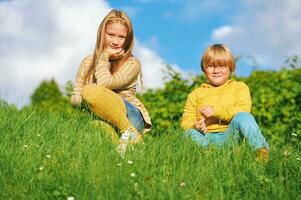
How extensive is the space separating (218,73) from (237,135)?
2.66 ft

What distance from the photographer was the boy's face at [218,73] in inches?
241

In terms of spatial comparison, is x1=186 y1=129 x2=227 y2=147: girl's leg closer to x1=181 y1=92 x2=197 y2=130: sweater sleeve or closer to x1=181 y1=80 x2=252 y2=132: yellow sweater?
x1=181 y1=80 x2=252 y2=132: yellow sweater

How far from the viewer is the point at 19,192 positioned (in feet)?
14.5

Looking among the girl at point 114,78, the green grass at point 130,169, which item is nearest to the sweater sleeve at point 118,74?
the girl at point 114,78

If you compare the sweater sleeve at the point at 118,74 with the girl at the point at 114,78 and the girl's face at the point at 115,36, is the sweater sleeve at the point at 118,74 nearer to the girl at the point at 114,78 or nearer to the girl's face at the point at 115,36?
the girl at the point at 114,78

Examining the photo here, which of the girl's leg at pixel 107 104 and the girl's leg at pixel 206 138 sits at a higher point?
the girl's leg at pixel 107 104

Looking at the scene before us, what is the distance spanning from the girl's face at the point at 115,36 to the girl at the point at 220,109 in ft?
2.72

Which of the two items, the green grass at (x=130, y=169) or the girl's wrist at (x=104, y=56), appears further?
the girl's wrist at (x=104, y=56)

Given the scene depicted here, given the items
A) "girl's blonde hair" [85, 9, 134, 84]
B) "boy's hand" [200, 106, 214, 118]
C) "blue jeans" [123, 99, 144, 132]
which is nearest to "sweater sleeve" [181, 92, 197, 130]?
"boy's hand" [200, 106, 214, 118]

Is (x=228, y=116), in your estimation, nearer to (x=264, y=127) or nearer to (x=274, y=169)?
(x=274, y=169)

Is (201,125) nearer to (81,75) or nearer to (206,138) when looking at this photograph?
(206,138)

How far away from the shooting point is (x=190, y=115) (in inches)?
243

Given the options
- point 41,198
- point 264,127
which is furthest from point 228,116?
point 264,127

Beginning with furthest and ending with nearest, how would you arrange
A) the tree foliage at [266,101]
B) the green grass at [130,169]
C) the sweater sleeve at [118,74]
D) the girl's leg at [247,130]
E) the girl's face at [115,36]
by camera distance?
the tree foliage at [266,101], the girl's face at [115,36], the sweater sleeve at [118,74], the girl's leg at [247,130], the green grass at [130,169]
